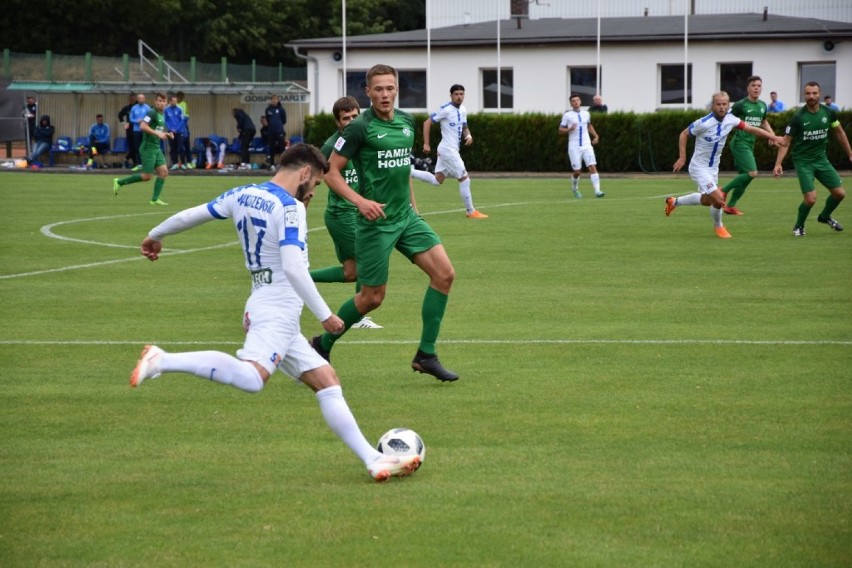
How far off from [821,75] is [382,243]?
38.2 metres

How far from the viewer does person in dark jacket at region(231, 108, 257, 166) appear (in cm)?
4328

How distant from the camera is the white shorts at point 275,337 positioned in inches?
268

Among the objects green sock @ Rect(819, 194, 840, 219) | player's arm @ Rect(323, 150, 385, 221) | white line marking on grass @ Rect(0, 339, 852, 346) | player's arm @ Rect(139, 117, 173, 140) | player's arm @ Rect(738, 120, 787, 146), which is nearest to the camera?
player's arm @ Rect(323, 150, 385, 221)

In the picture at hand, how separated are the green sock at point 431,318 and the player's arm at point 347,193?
0.74 metres

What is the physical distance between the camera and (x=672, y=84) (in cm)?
4662

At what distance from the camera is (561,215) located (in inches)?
963

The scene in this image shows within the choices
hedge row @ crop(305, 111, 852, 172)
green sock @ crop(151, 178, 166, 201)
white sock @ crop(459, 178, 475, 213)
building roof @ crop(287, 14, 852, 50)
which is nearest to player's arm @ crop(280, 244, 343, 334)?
white sock @ crop(459, 178, 475, 213)

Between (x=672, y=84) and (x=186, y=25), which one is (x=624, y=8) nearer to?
(x=672, y=84)

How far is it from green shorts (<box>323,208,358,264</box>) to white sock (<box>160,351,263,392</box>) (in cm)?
529

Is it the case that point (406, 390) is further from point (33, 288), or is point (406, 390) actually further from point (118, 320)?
point (33, 288)

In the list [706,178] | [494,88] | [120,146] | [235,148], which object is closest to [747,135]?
[706,178]

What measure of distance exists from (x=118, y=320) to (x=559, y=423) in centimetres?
593

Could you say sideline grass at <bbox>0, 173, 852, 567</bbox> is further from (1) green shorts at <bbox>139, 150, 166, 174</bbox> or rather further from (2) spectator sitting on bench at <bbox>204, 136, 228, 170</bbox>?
(2) spectator sitting on bench at <bbox>204, 136, 228, 170</bbox>

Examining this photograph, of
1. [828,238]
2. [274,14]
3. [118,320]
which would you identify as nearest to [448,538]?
[118,320]
